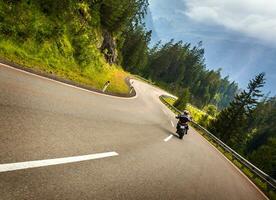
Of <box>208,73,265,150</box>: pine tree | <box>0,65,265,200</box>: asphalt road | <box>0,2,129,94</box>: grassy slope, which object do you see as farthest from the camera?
<box>208,73,265,150</box>: pine tree

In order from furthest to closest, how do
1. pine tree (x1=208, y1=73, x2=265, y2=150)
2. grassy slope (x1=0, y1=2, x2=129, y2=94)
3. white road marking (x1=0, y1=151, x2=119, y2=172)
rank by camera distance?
pine tree (x1=208, y1=73, x2=265, y2=150) → grassy slope (x1=0, y1=2, x2=129, y2=94) → white road marking (x1=0, y1=151, x2=119, y2=172)

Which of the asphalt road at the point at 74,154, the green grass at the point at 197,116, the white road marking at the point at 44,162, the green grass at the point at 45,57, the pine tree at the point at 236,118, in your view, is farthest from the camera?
the green grass at the point at 197,116

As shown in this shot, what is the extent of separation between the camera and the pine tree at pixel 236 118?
157 feet

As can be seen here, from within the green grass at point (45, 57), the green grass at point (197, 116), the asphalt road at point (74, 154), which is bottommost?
the green grass at point (197, 116)

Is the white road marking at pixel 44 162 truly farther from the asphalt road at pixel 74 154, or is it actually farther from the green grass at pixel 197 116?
the green grass at pixel 197 116

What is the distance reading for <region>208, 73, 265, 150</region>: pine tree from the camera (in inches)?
1880

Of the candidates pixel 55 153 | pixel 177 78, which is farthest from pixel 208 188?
pixel 177 78

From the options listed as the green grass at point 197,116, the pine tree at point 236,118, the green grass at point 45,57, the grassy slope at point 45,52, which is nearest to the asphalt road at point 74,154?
the green grass at point 45,57

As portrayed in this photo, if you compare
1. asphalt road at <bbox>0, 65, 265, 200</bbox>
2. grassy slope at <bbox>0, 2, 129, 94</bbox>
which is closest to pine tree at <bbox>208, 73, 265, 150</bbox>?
grassy slope at <bbox>0, 2, 129, 94</bbox>

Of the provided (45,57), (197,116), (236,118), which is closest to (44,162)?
(45,57)

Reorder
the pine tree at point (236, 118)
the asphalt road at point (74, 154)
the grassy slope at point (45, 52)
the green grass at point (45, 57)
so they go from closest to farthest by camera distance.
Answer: the asphalt road at point (74, 154) → the green grass at point (45, 57) → the grassy slope at point (45, 52) → the pine tree at point (236, 118)

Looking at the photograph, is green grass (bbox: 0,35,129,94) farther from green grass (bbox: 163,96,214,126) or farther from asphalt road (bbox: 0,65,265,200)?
green grass (bbox: 163,96,214,126)

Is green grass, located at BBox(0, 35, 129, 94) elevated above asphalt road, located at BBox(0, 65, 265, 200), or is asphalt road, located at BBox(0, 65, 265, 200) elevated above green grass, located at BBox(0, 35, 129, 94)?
asphalt road, located at BBox(0, 65, 265, 200)

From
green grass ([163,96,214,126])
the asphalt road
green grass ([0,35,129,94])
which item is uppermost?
the asphalt road
